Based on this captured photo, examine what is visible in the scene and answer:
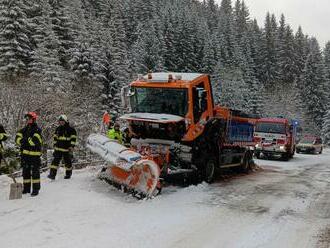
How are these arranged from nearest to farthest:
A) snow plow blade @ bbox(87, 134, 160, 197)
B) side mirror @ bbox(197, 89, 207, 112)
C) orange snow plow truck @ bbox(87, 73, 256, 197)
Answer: snow plow blade @ bbox(87, 134, 160, 197)
orange snow plow truck @ bbox(87, 73, 256, 197)
side mirror @ bbox(197, 89, 207, 112)

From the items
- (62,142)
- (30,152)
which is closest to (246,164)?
(62,142)

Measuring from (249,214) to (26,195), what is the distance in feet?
15.9

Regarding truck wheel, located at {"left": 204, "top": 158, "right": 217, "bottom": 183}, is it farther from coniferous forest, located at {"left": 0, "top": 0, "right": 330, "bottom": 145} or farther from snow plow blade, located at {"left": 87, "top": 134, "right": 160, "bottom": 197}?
coniferous forest, located at {"left": 0, "top": 0, "right": 330, "bottom": 145}

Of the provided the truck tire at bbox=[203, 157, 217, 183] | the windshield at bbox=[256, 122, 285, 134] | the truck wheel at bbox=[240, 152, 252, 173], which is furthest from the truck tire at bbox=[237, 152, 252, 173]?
the windshield at bbox=[256, 122, 285, 134]

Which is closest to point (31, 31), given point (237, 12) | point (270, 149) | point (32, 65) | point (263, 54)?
point (32, 65)

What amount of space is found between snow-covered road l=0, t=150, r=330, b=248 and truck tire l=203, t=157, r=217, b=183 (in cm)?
73

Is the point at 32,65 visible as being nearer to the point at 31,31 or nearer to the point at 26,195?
the point at 31,31

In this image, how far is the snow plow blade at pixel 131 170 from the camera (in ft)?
38.5

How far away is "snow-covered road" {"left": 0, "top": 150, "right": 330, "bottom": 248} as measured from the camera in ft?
27.6

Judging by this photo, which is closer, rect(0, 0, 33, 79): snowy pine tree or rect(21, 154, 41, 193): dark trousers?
rect(21, 154, 41, 193): dark trousers

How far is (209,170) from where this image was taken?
1545 cm

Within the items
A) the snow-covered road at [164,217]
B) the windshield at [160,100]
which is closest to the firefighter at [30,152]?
the snow-covered road at [164,217]

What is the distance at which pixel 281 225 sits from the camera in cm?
996

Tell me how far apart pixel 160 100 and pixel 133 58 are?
64.9 meters
